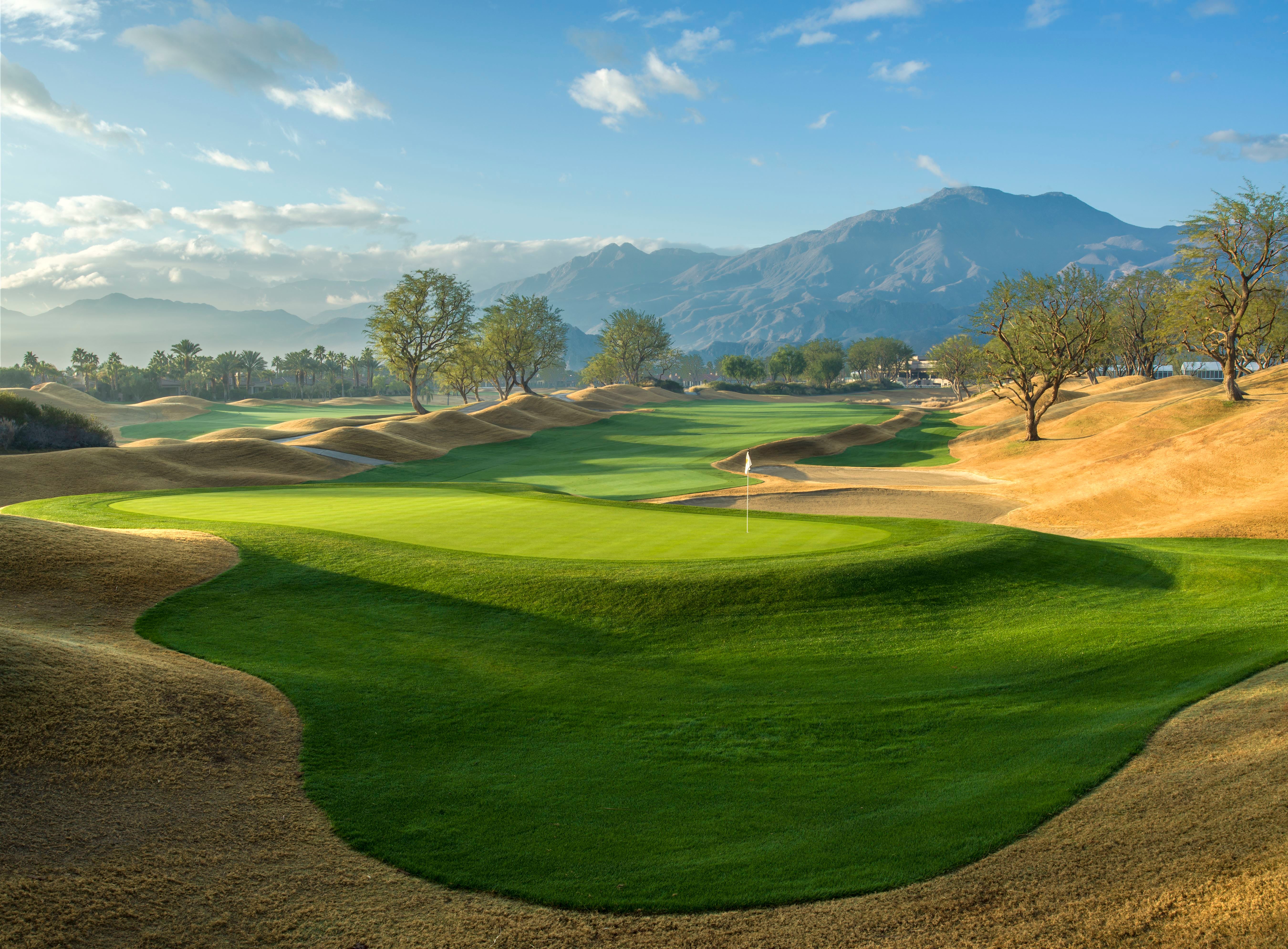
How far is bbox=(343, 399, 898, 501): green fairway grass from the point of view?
3606cm

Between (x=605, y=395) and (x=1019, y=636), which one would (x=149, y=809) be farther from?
(x=605, y=395)

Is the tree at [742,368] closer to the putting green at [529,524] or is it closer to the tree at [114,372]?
the tree at [114,372]

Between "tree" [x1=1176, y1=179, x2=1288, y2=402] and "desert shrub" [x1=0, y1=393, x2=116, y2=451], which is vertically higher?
"tree" [x1=1176, y1=179, x2=1288, y2=402]

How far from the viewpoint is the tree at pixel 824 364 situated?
510 ft

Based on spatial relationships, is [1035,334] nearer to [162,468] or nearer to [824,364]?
[162,468]

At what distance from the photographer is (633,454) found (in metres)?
50.0

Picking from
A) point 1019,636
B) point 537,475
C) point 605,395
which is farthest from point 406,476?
point 605,395

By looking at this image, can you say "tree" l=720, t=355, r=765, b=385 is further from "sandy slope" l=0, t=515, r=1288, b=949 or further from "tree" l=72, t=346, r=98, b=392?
"sandy slope" l=0, t=515, r=1288, b=949

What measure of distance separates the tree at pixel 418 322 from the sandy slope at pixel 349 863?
6298 centimetres

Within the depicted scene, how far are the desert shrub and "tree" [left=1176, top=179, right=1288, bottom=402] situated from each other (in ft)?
176

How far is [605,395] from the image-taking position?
88000 millimetres

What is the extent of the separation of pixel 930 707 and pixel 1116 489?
22.2m

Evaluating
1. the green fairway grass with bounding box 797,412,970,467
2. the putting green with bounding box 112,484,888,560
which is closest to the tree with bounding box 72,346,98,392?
the green fairway grass with bounding box 797,412,970,467

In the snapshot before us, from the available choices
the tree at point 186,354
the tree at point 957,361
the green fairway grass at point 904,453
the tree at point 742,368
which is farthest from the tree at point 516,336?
the tree at point 742,368
